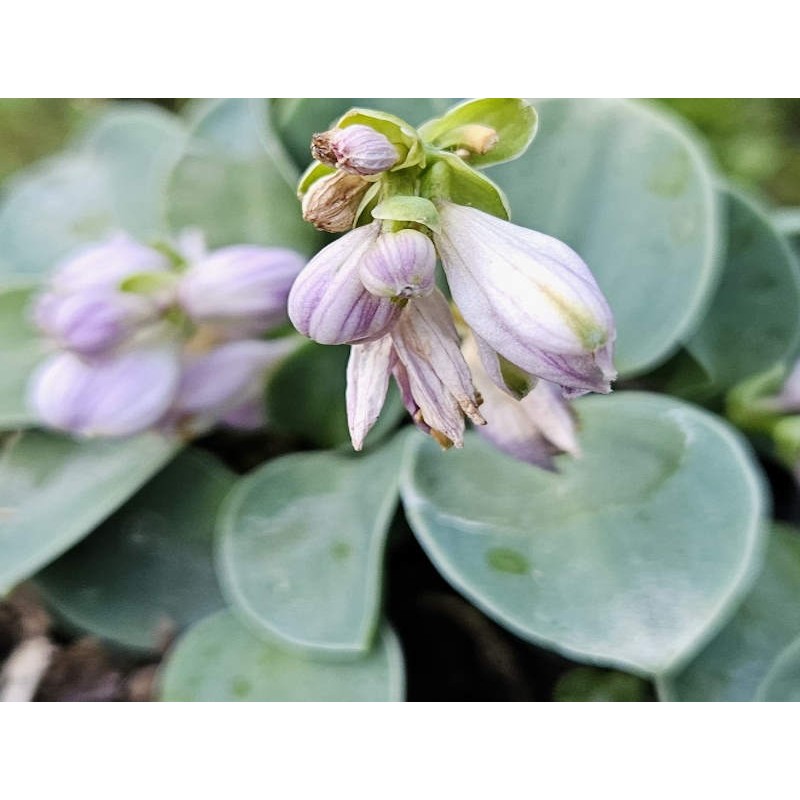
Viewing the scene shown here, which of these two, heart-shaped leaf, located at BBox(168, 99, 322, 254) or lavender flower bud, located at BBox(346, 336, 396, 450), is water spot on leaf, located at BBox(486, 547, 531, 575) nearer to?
lavender flower bud, located at BBox(346, 336, 396, 450)

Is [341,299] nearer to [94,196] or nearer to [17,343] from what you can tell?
[17,343]

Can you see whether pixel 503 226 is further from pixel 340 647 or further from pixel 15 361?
pixel 15 361

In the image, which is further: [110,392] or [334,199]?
[110,392]

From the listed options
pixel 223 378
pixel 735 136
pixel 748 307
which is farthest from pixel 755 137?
pixel 223 378

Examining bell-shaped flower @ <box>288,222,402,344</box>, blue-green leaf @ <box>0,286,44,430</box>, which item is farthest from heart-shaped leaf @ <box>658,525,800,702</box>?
blue-green leaf @ <box>0,286,44,430</box>

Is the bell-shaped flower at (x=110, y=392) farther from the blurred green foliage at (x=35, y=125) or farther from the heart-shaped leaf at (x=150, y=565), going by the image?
the blurred green foliage at (x=35, y=125)

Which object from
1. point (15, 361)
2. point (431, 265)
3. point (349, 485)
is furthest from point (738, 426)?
point (15, 361)

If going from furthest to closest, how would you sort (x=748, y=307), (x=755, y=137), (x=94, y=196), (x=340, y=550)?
(x=755, y=137) < (x=94, y=196) < (x=748, y=307) < (x=340, y=550)
